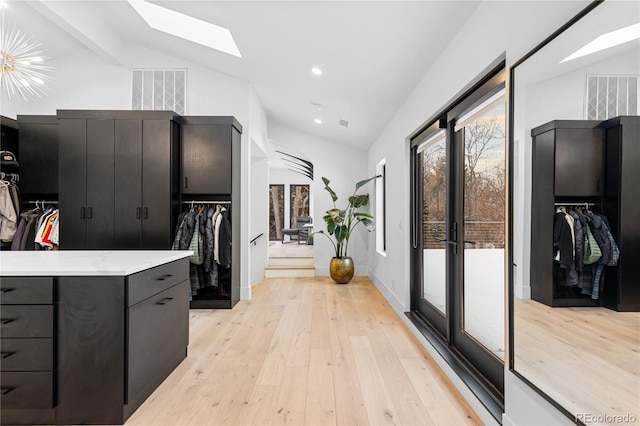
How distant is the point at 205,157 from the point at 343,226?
270 centimetres

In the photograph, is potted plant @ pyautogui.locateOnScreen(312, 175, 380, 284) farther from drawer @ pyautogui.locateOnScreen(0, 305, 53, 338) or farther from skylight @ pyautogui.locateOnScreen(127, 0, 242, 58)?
drawer @ pyautogui.locateOnScreen(0, 305, 53, 338)

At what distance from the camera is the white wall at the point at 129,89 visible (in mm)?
4832

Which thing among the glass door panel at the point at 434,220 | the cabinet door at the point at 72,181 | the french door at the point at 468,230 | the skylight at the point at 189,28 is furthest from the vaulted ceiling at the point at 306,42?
the cabinet door at the point at 72,181

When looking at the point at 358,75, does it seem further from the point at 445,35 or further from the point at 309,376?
the point at 309,376

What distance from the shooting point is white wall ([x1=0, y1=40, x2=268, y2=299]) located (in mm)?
4832

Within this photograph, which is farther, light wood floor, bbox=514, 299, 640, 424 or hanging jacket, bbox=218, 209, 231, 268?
hanging jacket, bbox=218, 209, 231, 268

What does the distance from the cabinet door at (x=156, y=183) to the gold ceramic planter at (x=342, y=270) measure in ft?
9.17

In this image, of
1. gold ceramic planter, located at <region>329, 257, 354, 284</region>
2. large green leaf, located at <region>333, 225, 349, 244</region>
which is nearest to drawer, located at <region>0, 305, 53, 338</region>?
gold ceramic planter, located at <region>329, 257, 354, 284</region>

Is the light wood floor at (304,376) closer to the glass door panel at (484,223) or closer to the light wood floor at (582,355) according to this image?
the glass door panel at (484,223)

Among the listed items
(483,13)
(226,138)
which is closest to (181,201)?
(226,138)

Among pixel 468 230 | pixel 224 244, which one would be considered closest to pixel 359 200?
pixel 224 244

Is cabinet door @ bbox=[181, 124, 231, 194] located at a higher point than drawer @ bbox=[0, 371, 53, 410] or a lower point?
higher

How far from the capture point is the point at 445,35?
2.35 m

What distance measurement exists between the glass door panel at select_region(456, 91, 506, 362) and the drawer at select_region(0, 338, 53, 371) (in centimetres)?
266
